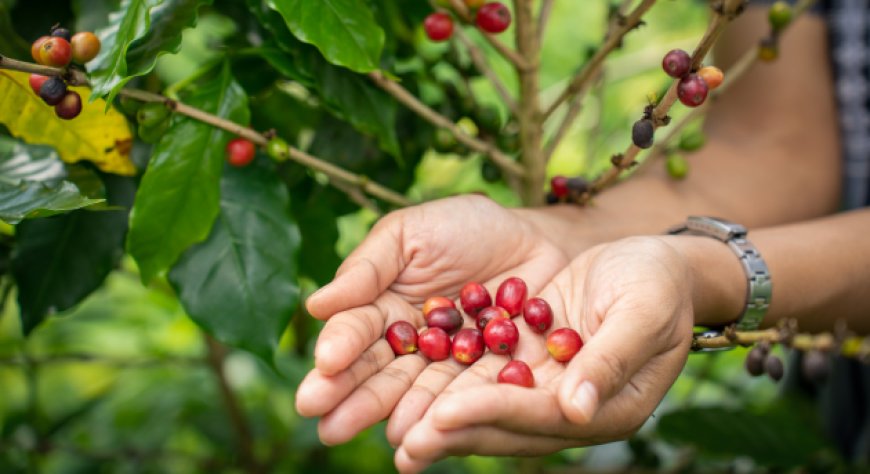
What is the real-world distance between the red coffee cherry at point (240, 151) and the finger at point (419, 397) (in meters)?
0.61

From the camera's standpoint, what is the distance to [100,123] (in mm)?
1471

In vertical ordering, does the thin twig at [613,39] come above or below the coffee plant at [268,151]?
above

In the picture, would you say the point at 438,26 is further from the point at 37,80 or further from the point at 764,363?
the point at 764,363

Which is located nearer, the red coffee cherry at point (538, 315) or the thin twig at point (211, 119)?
the thin twig at point (211, 119)

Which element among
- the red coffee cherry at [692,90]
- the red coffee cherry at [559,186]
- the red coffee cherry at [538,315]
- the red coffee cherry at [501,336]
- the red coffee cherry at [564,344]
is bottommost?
the red coffee cherry at [501,336]

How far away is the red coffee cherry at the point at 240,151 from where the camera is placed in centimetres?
159

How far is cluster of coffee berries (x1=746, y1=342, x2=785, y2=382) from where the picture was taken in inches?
56.4

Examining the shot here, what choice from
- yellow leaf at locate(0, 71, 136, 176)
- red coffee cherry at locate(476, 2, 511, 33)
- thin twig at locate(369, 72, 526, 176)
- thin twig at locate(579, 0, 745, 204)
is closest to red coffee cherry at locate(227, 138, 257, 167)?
yellow leaf at locate(0, 71, 136, 176)

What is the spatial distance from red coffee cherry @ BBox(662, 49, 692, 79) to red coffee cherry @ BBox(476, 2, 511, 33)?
43 cm

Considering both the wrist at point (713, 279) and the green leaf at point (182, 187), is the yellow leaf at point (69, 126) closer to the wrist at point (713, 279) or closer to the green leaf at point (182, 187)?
the green leaf at point (182, 187)

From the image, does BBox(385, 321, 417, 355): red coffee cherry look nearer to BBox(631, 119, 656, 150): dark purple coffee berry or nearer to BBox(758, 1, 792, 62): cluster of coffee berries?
BBox(631, 119, 656, 150): dark purple coffee berry

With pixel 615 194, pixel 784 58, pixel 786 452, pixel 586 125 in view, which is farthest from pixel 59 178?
pixel 586 125

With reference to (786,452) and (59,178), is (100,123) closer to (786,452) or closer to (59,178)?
(59,178)

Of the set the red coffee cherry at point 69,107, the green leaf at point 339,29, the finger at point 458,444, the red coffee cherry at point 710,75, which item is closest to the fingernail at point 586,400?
the finger at point 458,444
